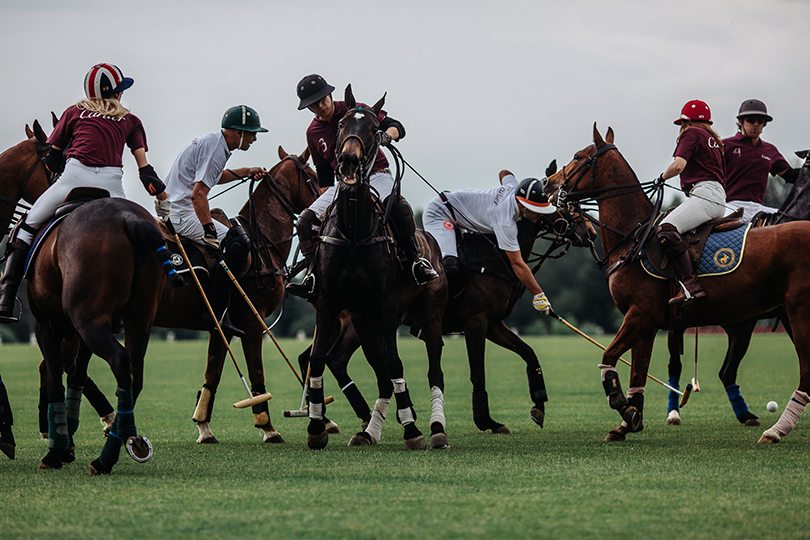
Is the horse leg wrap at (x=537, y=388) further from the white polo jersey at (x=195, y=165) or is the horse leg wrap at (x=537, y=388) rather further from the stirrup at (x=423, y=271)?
the white polo jersey at (x=195, y=165)

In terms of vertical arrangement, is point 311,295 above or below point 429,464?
above

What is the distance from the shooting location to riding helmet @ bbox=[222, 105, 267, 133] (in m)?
9.16

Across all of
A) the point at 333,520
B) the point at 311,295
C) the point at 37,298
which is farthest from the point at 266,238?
the point at 333,520

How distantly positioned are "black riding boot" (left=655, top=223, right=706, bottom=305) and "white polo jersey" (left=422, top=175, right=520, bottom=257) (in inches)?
68.3

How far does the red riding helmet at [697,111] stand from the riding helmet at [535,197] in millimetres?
1767

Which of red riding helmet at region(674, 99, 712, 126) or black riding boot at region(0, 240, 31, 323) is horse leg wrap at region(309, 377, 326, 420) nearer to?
black riding boot at region(0, 240, 31, 323)

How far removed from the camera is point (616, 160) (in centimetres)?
933

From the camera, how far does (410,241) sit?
8211 mm

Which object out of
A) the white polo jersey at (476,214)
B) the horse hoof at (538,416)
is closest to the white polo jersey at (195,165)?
the white polo jersey at (476,214)

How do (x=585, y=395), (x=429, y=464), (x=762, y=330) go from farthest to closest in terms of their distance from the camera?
(x=762, y=330)
(x=585, y=395)
(x=429, y=464)

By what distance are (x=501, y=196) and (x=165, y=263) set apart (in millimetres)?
4813

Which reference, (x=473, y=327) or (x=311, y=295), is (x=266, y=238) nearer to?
(x=311, y=295)

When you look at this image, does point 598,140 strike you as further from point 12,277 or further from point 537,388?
point 12,277

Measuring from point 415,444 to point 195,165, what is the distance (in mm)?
3729
